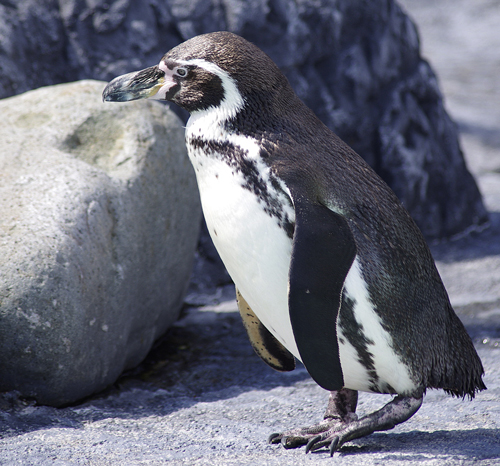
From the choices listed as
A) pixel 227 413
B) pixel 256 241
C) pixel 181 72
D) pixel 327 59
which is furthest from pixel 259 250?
pixel 327 59

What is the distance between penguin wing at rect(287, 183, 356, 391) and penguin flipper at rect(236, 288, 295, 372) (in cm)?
59

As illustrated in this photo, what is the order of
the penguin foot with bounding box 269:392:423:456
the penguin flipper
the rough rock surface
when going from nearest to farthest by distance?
1. the penguin foot with bounding box 269:392:423:456
2. the penguin flipper
3. the rough rock surface

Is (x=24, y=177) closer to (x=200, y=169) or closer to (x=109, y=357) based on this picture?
(x=109, y=357)

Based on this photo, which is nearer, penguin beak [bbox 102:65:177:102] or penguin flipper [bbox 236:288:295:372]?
penguin beak [bbox 102:65:177:102]

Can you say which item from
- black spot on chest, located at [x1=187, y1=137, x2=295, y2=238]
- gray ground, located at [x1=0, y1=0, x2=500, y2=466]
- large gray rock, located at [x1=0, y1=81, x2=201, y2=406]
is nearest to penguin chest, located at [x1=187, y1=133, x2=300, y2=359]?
black spot on chest, located at [x1=187, y1=137, x2=295, y2=238]

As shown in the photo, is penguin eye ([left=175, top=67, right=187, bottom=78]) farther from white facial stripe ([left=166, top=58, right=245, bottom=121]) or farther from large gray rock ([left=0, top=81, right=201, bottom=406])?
large gray rock ([left=0, top=81, right=201, bottom=406])

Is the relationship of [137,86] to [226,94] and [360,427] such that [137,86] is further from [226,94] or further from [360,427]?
[360,427]

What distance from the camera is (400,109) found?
5230 millimetres

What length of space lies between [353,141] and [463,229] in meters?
1.32

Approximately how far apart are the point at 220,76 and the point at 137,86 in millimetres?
349

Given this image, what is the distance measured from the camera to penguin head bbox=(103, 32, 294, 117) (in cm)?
198

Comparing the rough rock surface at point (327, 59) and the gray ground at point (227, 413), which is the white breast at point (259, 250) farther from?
the rough rock surface at point (327, 59)

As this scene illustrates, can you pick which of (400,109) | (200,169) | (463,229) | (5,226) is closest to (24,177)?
(5,226)

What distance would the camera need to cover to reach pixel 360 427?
2016 millimetres
